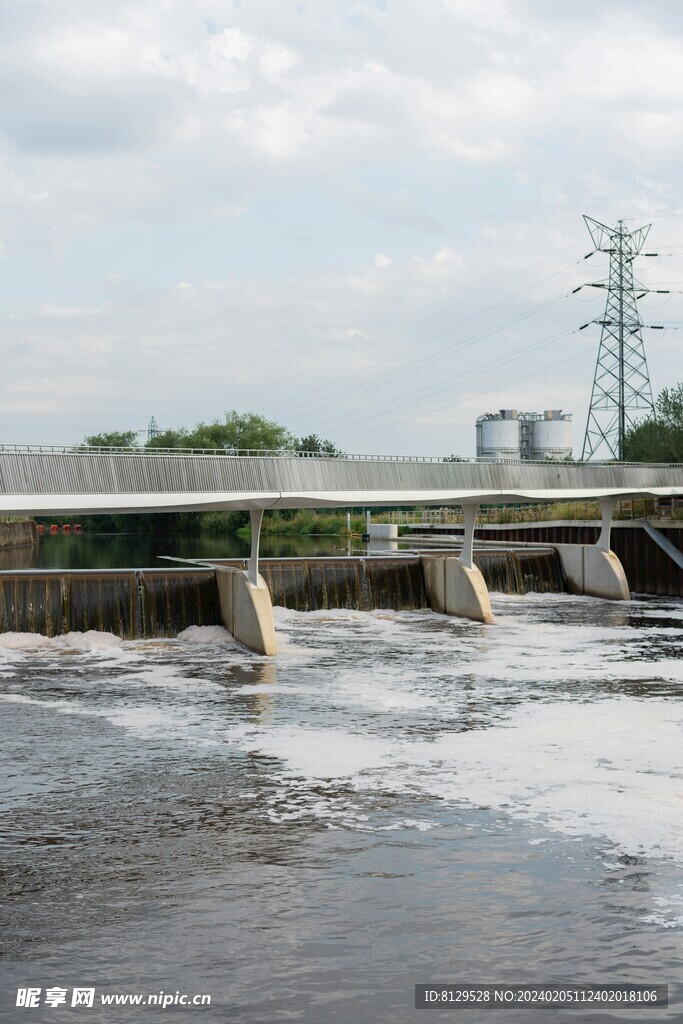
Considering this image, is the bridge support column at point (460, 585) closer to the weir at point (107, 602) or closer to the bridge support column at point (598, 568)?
the bridge support column at point (598, 568)

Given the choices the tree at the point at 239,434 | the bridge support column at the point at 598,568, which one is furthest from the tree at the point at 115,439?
the bridge support column at the point at 598,568

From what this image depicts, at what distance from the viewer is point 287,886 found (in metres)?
12.6

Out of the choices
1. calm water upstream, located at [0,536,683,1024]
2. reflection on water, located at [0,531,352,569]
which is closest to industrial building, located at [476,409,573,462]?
reflection on water, located at [0,531,352,569]

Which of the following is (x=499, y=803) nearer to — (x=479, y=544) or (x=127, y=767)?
(x=127, y=767)

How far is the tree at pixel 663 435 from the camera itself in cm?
6831

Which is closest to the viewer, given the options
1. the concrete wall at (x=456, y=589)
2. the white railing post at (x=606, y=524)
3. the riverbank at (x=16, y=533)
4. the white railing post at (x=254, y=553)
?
the white railing post at (x=254, y=553)

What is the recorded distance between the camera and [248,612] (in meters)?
33.6

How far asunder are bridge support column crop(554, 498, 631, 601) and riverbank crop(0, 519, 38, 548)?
65964mm

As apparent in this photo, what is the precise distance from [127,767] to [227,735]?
3.00 metres

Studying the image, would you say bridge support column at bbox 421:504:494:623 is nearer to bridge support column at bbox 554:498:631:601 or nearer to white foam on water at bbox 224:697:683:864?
bridge support column at bbox 554:498:631:601

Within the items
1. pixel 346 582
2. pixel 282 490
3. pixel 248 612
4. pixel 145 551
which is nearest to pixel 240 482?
pixel 282 490

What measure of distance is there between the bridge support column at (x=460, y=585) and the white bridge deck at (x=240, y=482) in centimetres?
202

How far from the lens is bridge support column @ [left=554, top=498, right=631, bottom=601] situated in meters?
49.4

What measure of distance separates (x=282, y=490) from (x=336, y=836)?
75.3 ft
